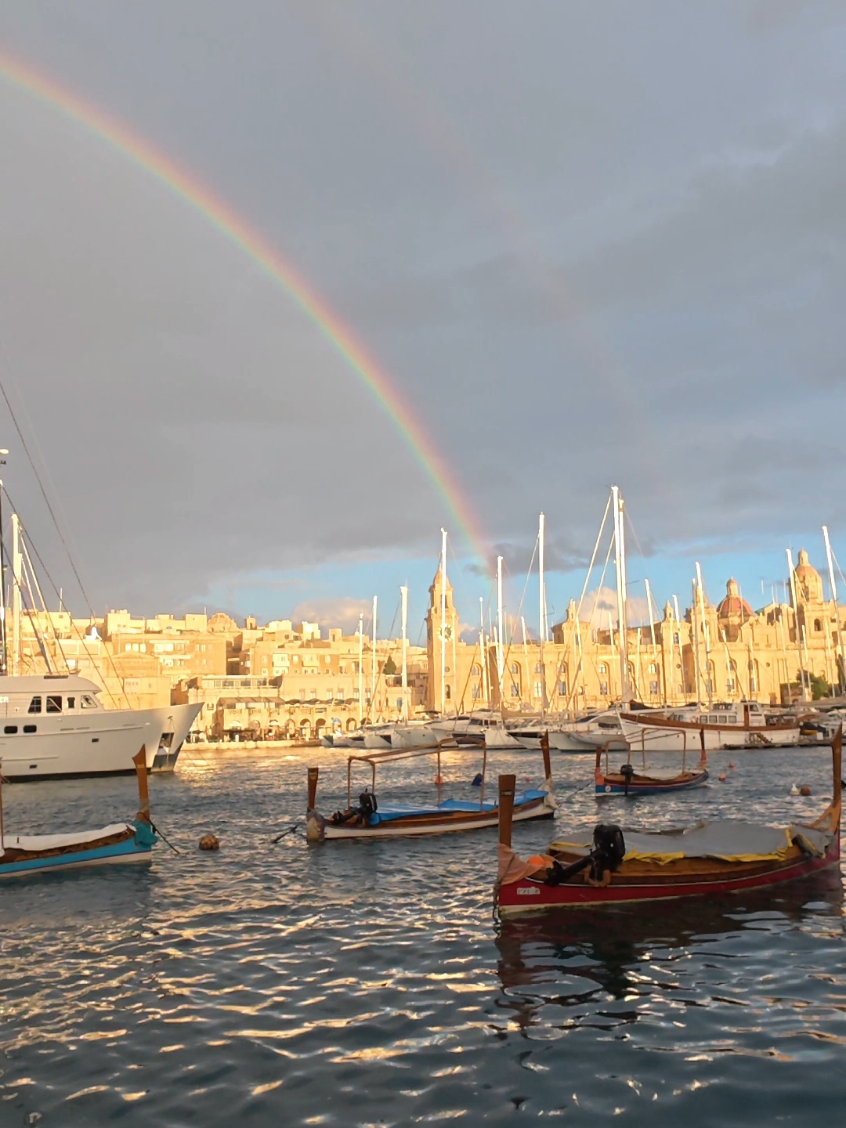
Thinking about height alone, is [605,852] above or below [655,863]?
above

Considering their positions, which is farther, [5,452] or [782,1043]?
[5,452]

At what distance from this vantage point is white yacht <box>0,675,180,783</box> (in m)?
54.0

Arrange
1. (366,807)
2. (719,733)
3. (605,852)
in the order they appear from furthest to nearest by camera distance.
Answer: (719,733) < (366,807) < (605,852)

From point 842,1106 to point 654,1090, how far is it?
6.00 feet

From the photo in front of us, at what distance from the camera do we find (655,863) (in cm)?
1864

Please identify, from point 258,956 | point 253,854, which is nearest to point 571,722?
point 253,854

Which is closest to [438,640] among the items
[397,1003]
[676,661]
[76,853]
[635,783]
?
[676,661]

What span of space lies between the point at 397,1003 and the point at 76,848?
45.4ft

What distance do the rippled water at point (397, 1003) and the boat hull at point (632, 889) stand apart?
314 mm

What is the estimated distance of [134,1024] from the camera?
12.3 meters

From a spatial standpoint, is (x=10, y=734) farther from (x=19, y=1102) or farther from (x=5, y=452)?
(x=19, y=1102)

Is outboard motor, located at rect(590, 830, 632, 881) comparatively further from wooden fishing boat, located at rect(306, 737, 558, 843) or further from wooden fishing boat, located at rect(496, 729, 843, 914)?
wooden fishing boat, located at rect(306, 737, 558, 843)

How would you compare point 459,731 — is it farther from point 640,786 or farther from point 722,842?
point 722,842

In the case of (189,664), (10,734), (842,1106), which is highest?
(189,664)
